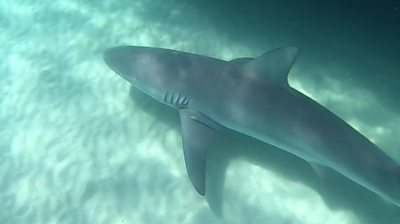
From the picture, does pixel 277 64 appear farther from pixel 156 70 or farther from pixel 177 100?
pixel 156 70

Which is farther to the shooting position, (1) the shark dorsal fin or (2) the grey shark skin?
(1) the shark dorsal fin

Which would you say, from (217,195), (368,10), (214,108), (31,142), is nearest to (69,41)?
(31,142)

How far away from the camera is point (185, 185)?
14.8 ft

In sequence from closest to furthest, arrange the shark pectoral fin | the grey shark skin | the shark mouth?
the grey shark skin < the shark pectoral fin < the shark mouth

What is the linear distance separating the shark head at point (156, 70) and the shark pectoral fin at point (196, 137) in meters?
0.18

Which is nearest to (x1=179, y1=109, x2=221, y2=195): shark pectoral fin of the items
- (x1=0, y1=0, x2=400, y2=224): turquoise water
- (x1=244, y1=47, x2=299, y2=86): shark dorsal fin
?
(x1=0, y1=0, x2=400, y2=224): turquoise water

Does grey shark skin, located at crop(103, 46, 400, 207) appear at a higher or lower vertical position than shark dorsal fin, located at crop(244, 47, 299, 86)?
lower

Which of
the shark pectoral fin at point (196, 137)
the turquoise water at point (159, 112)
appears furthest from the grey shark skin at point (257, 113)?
the turquoise water at point (159, 112)

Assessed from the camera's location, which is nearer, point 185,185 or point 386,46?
point 185,185

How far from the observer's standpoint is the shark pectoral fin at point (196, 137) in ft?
13.6

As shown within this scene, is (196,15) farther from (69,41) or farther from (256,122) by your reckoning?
(256,122)

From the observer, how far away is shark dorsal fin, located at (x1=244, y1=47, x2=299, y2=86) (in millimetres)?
4145

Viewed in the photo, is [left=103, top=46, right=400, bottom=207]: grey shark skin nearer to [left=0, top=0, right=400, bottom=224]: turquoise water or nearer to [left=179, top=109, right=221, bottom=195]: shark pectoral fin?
[left=179, top=109, right=221, bottom=195]: shark pectoral fin

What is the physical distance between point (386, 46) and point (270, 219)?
10.8ft
